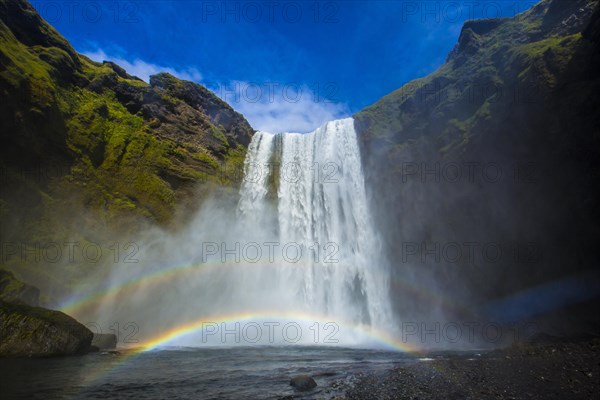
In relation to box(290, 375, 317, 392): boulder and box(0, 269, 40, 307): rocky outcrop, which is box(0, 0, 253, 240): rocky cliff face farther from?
box(290, 375, 317, 392): boulder

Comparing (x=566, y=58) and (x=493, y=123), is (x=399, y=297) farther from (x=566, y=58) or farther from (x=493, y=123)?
(x=566, y=58)

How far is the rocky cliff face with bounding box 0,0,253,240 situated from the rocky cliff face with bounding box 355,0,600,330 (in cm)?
2055

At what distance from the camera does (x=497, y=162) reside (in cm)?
2669

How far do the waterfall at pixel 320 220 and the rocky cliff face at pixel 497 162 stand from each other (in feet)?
6.91

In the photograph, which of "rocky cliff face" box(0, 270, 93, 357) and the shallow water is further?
"rocky cliff face" box(0, 270, 93, 357)

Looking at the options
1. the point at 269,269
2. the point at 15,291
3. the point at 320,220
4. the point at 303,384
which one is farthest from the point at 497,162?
the point at 15,291

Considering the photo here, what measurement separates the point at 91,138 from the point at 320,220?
2416 cm

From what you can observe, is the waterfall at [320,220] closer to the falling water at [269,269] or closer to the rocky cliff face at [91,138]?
the falling water at [269,269]

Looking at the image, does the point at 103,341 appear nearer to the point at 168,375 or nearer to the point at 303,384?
the point at 168,375

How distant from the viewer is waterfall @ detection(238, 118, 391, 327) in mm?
33031

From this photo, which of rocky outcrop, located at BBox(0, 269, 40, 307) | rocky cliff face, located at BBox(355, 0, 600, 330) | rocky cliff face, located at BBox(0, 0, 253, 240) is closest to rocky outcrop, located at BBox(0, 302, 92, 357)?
rocky outcrop, located at BBox(0, 269, 40, 307)

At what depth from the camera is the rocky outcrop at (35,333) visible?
14.1m

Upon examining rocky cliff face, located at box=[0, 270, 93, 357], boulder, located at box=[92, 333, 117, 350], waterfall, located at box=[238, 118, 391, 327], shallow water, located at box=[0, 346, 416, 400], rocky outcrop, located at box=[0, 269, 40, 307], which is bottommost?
shallow water, located at box=[0, 346, 416, 400]

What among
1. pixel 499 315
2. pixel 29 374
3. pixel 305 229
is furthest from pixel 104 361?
pixel 499 315
